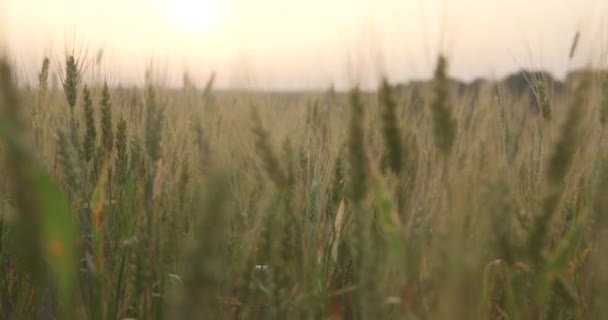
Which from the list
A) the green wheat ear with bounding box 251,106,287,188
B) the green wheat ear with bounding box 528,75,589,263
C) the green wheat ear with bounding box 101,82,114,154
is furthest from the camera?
the green wheat ear with bounding box 101,82,114,154

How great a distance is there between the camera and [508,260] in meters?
0.84

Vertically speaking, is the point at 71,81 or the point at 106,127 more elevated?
the point at 71,81

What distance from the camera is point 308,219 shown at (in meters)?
1.38

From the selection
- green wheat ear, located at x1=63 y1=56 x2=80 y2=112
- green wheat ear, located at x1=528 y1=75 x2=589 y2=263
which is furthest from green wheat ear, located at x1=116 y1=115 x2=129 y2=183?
green wheat ear, located at x1=528 y1=75 x2=589 y2=263

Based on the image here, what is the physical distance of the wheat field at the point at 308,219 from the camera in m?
0.57

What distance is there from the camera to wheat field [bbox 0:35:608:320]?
57 cm

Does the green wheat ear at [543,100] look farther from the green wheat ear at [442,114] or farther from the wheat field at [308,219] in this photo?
the green wheat ear at [442,114]

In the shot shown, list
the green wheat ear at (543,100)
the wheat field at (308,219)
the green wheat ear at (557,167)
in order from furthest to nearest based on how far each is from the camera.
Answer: the green wheat ear at (543,100)
the green wheat ear at (557,167)
the wheat field at (308,219)

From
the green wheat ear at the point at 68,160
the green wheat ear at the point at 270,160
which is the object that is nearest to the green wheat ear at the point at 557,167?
the green wheat ear at the point at 270,160

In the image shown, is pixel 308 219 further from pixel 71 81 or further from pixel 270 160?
pixel 71 81

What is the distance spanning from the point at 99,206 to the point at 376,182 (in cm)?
45

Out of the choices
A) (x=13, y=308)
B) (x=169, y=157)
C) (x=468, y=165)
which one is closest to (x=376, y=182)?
(x=468, y=165)

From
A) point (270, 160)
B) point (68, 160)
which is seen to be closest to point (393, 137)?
point (270, 160)

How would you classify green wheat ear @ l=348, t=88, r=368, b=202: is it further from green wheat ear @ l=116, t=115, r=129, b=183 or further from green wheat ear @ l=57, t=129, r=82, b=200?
green wheat ear @ l=116, t=115, r=129, b=183
